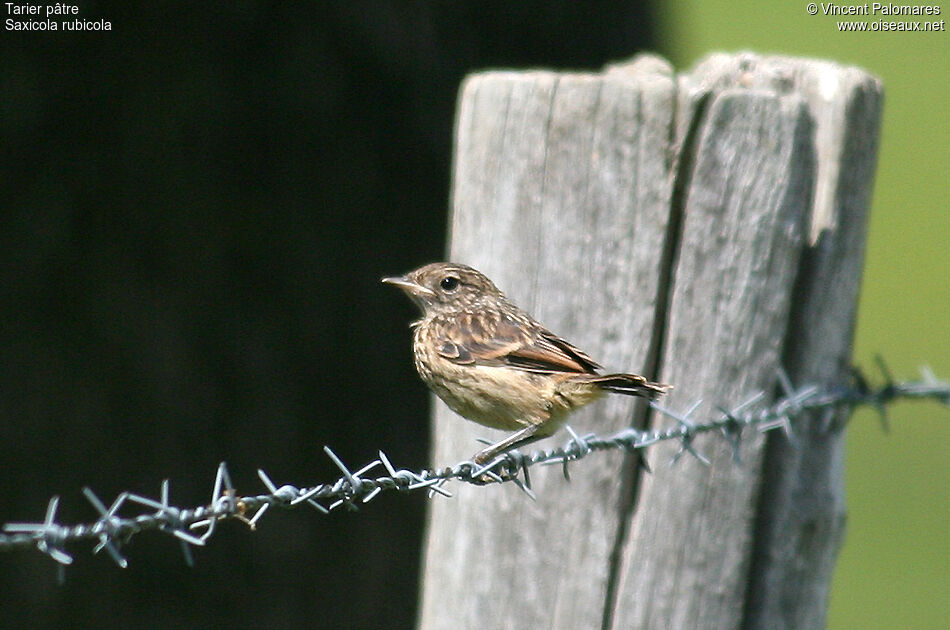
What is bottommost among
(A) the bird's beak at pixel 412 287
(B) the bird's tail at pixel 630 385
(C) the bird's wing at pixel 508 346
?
(B) the bird's tail at pixel 630 385

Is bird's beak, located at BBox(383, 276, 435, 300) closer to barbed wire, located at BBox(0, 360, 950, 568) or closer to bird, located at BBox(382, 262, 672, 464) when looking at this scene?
bird, located at BBox(382, 262, 672, 464)

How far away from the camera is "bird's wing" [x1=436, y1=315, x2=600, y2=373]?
3.68 meters

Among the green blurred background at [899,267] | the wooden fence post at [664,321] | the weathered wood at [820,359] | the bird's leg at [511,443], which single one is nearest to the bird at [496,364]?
the bird's leg at [511,443]

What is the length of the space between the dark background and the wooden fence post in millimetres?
3080

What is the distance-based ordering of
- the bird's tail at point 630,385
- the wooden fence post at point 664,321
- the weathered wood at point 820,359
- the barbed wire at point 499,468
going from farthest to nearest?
the weathered wood at point 820,359
the wooden fence post at point 664,321
the bird's tail at point 630,385
the barbed wire at point 499,468

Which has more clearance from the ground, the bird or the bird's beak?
the bird's beak

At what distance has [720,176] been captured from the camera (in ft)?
11.6

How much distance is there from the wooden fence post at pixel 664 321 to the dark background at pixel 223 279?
308 centimetres

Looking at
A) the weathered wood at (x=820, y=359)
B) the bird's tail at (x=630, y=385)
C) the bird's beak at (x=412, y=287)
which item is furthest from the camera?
the bird's beak at (x=412, y=287)

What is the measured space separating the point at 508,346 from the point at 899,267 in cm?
1418

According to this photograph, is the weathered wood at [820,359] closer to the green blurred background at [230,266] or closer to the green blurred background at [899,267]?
the green blurred background at [230,266]

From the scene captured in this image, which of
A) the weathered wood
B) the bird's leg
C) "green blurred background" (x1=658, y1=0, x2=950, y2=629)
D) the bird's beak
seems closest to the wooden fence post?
the weathered wood

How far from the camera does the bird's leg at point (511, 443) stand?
147 inches

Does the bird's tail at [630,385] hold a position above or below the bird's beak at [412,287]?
below
